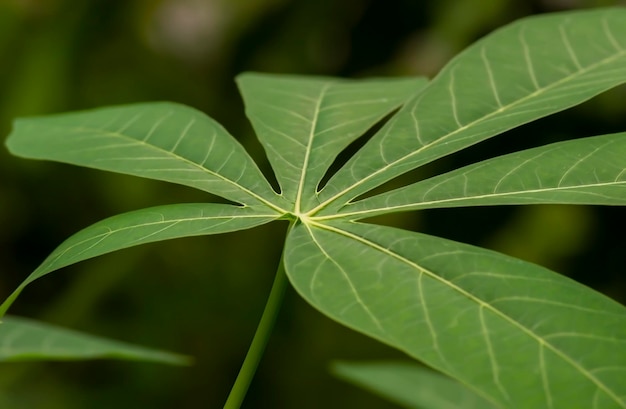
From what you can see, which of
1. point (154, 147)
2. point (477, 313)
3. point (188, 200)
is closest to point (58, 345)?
point (154, 147)

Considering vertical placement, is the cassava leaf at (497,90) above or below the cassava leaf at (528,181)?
above

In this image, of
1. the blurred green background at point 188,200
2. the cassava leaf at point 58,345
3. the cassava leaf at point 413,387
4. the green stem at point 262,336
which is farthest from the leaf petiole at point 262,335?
the blurred green background at point 188,200

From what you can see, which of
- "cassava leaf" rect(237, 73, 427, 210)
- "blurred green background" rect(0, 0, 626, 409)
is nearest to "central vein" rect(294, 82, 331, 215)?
"cassava leaf" rect(237, 73, 427, 210)

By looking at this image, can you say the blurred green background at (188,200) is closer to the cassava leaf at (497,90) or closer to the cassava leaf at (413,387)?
the cassava leaf at (413,387)

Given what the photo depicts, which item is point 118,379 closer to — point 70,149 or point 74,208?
point 74,208

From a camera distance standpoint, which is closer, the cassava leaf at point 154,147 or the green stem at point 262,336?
the green stem at point 262,336

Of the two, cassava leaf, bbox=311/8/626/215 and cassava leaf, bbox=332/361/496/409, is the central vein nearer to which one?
cassava leaf, bbox=311/8/626/215

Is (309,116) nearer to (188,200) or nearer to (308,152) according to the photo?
(308,152)
